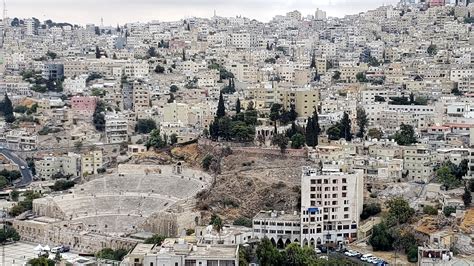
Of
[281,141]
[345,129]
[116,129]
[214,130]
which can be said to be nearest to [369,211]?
[281,141]

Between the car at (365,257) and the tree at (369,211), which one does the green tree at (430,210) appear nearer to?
the tree at (369,211)

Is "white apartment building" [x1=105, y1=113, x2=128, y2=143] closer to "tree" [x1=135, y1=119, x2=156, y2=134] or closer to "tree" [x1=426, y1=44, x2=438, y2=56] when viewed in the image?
"tree" [x1=135, y1=119, x2=156, y2=134]

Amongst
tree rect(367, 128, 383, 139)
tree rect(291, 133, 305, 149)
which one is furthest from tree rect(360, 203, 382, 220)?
tree rect(367, 128, 383, 139)

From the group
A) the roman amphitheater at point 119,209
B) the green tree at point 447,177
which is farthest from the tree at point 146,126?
the green tree at point 447,177

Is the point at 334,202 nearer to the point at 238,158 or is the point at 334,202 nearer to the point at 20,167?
the point at 238,158

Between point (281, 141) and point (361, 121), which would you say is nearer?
point (281, 141)

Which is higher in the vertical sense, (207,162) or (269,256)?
(207,162)
